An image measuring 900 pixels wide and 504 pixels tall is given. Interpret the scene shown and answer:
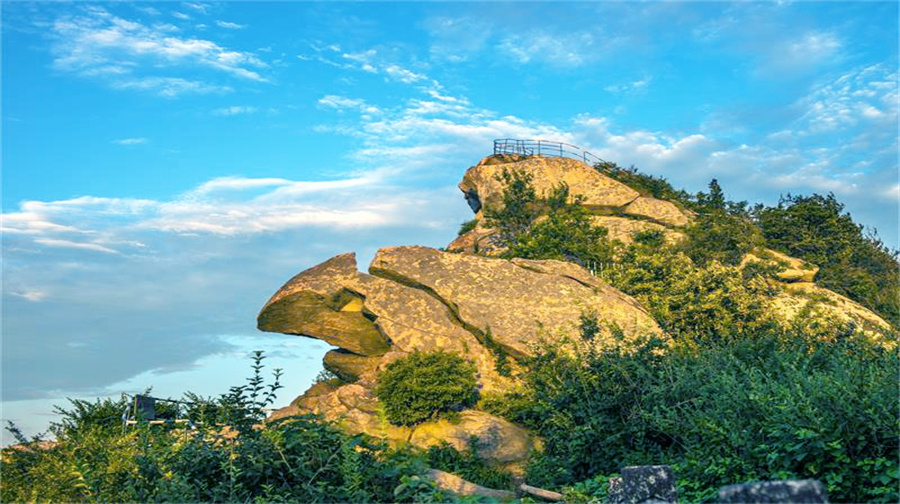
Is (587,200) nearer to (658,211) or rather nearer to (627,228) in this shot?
(627,228)

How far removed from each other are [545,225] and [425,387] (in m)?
14.5

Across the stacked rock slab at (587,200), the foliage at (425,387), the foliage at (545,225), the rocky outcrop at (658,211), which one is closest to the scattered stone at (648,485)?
the foliage at (425,387)

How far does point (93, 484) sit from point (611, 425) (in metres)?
9.06

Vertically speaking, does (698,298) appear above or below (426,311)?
above

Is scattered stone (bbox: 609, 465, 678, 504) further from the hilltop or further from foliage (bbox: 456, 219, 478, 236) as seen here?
foliage (bbox: 456, 219, 478, 236)

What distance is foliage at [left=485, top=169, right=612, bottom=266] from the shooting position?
30.1 m

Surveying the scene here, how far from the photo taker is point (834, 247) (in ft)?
116

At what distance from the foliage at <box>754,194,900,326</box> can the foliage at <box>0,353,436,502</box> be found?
31.1 metres

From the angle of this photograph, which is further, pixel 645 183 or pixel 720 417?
pixel 645 183

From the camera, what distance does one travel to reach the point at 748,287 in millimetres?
25719

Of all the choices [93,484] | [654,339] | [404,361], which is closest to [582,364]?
[654,339]

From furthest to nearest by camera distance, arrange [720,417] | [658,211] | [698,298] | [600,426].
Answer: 1. [658,211]
2. [698,298]
3. [600,426]
4. [720,417]

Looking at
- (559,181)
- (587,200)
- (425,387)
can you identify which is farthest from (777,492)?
(559,181)

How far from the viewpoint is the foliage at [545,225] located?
1187 inches
